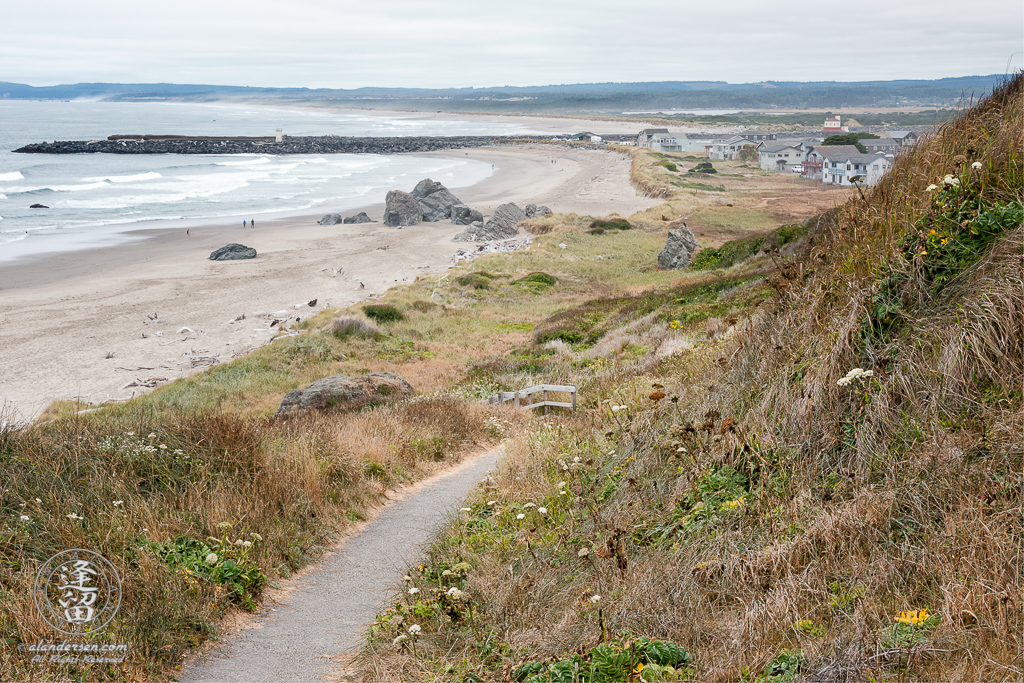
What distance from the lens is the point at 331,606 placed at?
19.5ft

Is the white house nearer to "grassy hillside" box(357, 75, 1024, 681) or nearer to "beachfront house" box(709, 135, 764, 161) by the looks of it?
"beachfront house" box(709, 135, 764, 161)

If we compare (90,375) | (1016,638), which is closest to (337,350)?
(90,375)

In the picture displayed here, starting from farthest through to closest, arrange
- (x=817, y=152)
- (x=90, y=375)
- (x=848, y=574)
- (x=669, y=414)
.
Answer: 1. (x=817, y=152)
2. (x=90, y=375)
3. (x=669, y=414)
4. (x=848, y=574)

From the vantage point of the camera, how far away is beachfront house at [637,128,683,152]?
13950cm

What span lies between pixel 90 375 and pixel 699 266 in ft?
82.3

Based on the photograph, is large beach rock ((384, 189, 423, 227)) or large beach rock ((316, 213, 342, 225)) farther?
large beach rock ((384, 189, 423, 227))

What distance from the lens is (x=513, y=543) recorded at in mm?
6141

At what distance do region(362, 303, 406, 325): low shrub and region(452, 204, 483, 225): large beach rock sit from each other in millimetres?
29294

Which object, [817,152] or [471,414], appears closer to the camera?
[471,414]

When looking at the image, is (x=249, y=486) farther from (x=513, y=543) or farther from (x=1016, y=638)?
(x=1016, y=638)

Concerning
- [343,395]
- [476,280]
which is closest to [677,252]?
[476,280]

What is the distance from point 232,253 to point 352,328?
20.2 metres

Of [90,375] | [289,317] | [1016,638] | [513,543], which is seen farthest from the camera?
[289,317]

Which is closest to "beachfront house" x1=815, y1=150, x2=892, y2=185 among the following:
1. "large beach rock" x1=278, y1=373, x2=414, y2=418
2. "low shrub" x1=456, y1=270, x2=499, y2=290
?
"low shrub" x1=456, y1=270, x2=499, y2=290
